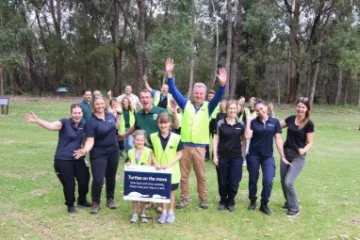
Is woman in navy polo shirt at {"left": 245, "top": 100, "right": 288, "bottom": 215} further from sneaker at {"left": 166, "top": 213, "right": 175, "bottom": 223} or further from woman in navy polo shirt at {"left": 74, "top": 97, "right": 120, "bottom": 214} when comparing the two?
woman in navy polo shirt at {"left": 74, "top": 97, "right": 120, "bottom": 214}

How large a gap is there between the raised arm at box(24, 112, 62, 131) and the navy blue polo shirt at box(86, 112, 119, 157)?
1.46 ft

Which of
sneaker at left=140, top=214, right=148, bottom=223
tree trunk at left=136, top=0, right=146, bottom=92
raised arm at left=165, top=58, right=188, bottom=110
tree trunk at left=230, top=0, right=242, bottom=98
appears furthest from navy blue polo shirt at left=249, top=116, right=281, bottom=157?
tree trunk at left=230, top=0, right=242, bottom=98

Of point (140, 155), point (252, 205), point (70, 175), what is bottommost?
point (252, 205)

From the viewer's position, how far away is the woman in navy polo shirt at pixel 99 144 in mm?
6246

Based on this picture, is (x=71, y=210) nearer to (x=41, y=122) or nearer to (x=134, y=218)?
(x=134, y=218)

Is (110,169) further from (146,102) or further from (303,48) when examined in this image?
(303,48)

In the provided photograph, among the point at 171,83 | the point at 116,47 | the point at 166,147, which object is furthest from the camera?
the point at 116,47

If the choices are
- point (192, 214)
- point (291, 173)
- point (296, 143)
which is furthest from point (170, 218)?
point (296, 143)

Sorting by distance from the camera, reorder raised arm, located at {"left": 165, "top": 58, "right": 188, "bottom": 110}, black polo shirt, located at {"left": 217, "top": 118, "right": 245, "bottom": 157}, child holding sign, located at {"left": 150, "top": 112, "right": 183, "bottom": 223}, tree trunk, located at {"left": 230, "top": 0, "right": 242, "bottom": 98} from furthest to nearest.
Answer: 1. tree trunk, located at {"left": 230, "top": 0, "right": 242, "bottom": 98}
2. raised arm, located at {"left": 165, "top": 58, "right": 188, "bottom": 110}
3. black polo shirt, located at {"left": 217, "top": 118, "right": 245, "bottom": 157}
4. child holding sign, located at {"left": 150, "top": 112, "right": 183, "bottom": 223}

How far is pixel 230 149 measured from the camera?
22.0 feet

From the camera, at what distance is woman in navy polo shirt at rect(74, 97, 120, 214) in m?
6.25

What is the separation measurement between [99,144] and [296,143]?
9.99 ft

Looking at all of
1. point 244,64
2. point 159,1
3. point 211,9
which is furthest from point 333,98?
point 159,1

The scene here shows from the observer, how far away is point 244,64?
120ft
